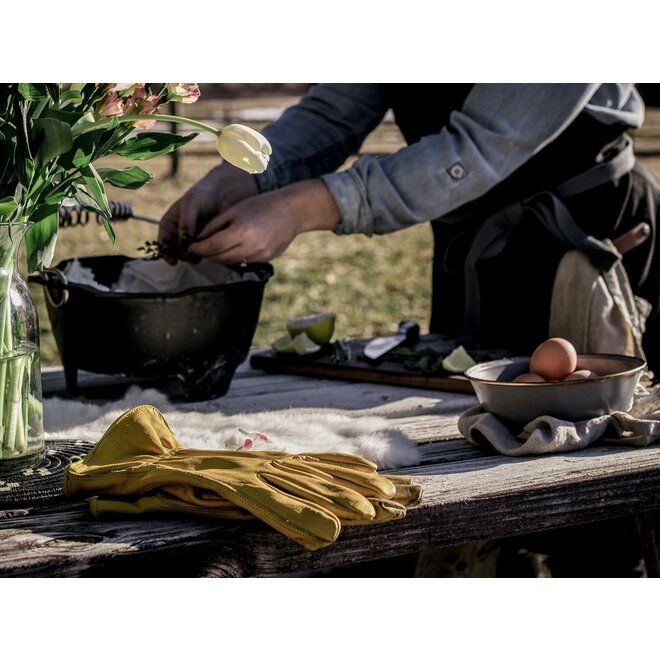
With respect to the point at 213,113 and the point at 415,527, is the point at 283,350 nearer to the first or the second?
the point at 415,527

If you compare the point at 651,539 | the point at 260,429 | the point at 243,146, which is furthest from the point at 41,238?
the point at 651,539

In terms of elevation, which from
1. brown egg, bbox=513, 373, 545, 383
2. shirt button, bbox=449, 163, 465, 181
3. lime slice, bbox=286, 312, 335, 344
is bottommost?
lime slice, bbox=286, 312, 335, 344

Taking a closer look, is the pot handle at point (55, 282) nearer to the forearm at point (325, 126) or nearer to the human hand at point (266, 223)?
the human hand at point (266, 223)

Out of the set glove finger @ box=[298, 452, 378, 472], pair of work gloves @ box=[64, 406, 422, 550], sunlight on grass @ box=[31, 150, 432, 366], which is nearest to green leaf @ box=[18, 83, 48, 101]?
pair of work gloves @ box=[64, 406, 422, 550]

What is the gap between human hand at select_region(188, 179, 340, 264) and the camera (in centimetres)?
206

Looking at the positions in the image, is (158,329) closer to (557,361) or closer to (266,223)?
(266,223)

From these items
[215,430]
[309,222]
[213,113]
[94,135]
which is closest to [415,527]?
[215,430]

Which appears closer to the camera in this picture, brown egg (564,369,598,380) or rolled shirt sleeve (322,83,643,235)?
brown egg (564,369,598,380)

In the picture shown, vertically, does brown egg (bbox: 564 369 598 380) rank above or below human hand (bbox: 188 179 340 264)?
below

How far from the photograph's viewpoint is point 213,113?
12266mm

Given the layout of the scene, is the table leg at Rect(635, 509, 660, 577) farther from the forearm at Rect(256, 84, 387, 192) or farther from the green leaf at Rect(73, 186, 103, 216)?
the forearm at Rect(256, 84, 387, 192)

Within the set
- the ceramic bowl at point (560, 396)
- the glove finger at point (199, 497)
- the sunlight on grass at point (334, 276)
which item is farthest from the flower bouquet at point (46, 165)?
the sunlight on grass at point (334, 276)

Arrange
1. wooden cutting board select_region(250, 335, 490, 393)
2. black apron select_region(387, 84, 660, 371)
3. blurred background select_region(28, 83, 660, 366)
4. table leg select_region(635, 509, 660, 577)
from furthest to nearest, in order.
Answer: blurred background select_region(28, 83, 660, 366) < black apron select_region(387, 84, 660, 371) < wooden cutting board select_region(250, 335, 490, 393) < table leg select_region(635, 509, 660, 577)

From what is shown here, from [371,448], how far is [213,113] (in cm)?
1123
